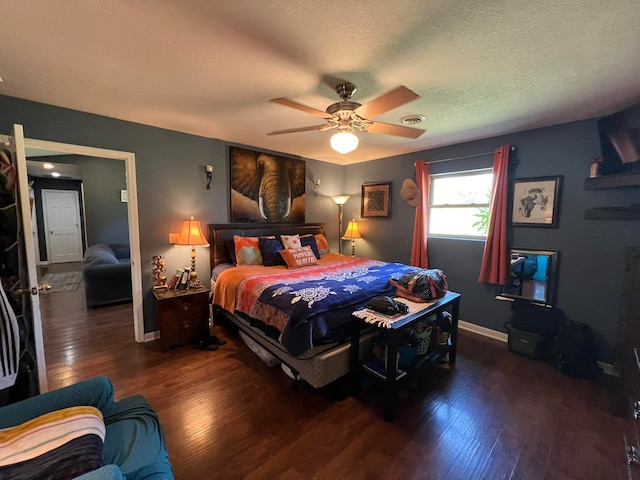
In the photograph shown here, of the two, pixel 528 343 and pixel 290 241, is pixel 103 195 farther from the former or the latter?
pixel 528 343

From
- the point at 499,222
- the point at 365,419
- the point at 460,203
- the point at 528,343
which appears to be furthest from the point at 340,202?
the point at 365,419

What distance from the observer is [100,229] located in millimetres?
5922

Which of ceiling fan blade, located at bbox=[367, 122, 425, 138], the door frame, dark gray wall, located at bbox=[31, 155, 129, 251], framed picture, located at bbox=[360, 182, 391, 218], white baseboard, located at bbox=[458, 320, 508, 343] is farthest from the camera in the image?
dark gray wall, located at bbox=[31, 155, 129, 251]

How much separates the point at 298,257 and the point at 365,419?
1.94 m

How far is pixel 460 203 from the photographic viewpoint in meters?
3.51

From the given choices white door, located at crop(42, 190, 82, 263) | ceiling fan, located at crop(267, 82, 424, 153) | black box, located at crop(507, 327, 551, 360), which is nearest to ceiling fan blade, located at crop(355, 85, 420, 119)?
ceiling fan, located at crop(267, 82, 424, 153)

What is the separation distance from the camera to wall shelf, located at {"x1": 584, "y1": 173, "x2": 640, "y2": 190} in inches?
84.8

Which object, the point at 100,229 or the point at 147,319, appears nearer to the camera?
the point at 147,319

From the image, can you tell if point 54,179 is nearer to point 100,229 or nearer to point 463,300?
point 100,229

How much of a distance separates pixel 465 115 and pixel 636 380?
234 centimetres

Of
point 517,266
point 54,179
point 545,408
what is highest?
point 54,179

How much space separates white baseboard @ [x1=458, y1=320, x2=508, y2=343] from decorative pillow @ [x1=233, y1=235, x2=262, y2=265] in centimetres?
282

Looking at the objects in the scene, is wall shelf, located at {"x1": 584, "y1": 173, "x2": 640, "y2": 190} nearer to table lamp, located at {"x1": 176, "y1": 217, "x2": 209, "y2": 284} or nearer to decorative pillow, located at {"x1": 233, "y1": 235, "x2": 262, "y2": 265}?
decorative pillow, located at {"x1": 233, "y1": 235, "x2": 262, "y2": 265}

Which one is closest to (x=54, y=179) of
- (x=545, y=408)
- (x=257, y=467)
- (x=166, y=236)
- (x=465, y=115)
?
(x=166, y=236)
